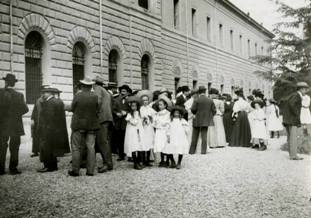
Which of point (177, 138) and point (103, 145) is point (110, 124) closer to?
point (103, 145)

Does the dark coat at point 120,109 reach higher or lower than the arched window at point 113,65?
lower

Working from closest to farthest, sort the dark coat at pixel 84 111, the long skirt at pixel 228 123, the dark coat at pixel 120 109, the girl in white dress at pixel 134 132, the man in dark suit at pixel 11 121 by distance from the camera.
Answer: the man in dark suit at pixel 11 121 → the dark coat at pixel 84 111 → the girl in white dress at pixel 134 132 → the dark coat at pixel 120 109 → the long skirt at pixel 228 123

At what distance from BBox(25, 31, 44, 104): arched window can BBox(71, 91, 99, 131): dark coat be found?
4.41 m

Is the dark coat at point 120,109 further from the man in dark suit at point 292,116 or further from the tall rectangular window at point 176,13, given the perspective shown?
the tall rectangular window at point 176,13

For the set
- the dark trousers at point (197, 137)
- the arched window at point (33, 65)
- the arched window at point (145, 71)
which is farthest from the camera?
the arched window at point (145, 71)

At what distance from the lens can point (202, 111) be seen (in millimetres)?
10930

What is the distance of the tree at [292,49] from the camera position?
34.3ft

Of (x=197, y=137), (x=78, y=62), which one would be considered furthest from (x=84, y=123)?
(x=78, y=62)

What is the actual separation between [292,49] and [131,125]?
5.24 meters

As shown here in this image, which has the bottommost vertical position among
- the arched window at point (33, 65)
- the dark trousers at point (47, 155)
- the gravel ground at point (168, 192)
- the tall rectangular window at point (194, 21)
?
the gravel ground at point (168, 192)

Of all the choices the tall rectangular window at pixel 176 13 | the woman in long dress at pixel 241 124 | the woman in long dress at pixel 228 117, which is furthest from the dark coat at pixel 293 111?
the tall rectangular window at pixel 176 13

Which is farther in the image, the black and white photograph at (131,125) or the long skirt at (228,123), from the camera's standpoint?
the long skirt at (228,123)

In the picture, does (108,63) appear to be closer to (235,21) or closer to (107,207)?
(107,207)

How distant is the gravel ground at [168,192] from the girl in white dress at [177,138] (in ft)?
1.17
